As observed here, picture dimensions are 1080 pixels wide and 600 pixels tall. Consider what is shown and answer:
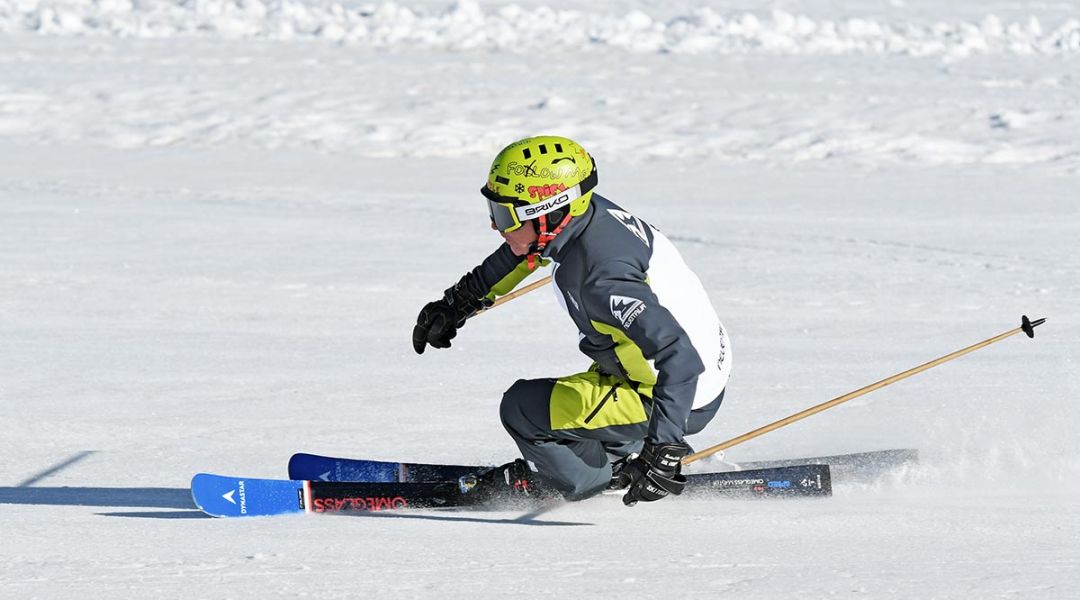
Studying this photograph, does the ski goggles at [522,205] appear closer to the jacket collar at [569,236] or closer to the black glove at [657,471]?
the jacket collar at [569,236]

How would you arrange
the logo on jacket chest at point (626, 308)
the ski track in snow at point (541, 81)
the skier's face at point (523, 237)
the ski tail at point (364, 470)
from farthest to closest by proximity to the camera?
the ski track in snow at point (541, 81) → the ski tail at point (364, 470) → the skier's face at point (523, 237) → the logo on jacket chest at point (626, 308)

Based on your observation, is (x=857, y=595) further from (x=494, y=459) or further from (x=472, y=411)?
(x=472, y=411)

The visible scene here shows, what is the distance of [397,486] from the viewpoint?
4832 millimetres

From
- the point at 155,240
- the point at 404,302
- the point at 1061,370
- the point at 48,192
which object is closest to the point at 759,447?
the point at 1061,370

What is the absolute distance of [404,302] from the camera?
347 inches

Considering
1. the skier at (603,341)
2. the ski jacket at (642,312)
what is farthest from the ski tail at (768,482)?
the ski jacket at (642,312)

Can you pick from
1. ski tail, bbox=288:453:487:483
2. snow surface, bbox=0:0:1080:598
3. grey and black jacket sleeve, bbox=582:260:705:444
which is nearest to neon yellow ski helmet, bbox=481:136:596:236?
grey and black jacket sleeve, bbox=582:260:705:444

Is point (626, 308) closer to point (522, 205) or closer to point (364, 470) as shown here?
point (522, 205)

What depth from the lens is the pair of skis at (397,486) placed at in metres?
4.66

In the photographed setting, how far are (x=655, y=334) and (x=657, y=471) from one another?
0.42 meters

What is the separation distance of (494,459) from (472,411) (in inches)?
30.6

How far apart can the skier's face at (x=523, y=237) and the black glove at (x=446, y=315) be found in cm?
64

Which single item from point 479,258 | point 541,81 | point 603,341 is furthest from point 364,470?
point 541,81

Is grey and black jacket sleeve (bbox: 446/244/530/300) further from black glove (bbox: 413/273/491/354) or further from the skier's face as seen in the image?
the skier's face
